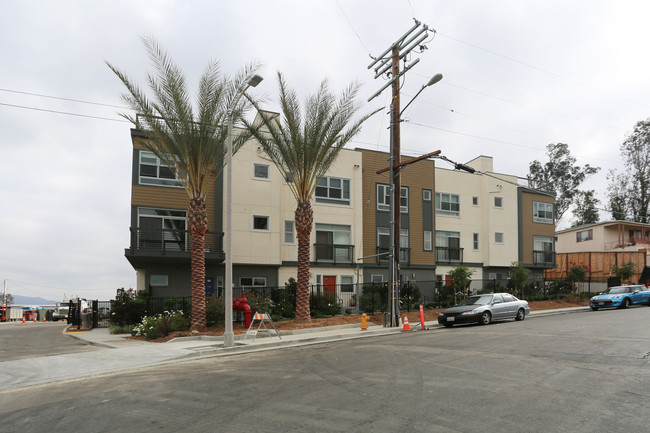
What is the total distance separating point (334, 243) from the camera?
95.7 ft

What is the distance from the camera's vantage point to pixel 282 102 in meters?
19.5

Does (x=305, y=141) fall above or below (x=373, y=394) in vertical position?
above

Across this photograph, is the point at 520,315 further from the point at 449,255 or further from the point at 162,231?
the point at 162,231

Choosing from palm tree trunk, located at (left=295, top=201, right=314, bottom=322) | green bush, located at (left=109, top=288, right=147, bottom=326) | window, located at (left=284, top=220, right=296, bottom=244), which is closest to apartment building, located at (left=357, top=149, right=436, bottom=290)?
window, located at (left=284, top=220, right=296, bottom=244)

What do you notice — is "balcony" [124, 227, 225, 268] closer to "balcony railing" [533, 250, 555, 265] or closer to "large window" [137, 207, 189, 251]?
"large window" [137, 207, 189, 251]

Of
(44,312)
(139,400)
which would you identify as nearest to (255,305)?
(139,400)

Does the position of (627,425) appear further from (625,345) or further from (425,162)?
(425,162)

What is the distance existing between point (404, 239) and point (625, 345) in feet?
66.1

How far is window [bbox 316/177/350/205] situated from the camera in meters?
29.0

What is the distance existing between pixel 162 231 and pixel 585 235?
46009 mm

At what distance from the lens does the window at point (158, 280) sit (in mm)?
24250

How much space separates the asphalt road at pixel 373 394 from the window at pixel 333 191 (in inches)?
671

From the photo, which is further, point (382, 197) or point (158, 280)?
point (382, 197)

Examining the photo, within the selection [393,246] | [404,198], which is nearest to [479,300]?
[393,246]
